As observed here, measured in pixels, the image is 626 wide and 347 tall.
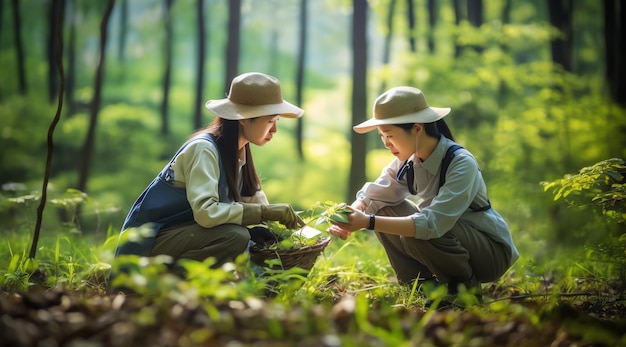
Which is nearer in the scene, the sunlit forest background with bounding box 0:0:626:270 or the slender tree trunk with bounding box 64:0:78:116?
the sunlit forest background with bounding box 0:0:626:270

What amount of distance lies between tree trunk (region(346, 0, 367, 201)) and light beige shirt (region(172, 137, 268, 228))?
3.92 meters

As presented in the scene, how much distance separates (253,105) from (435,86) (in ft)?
19.5

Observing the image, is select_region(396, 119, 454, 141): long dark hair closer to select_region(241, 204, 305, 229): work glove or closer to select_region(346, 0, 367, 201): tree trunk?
select_region(241, 204, 305, 229): work glove

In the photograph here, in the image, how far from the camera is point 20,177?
44.9 ft

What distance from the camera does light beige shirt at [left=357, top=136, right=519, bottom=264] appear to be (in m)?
3.17

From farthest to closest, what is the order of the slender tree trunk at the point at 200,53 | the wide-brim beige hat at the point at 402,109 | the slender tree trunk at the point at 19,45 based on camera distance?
the slender tree trunk at the point at 19,45, the slender tree trunk at the point at 200,53, the wide-brim beige hat at the point at 402,109

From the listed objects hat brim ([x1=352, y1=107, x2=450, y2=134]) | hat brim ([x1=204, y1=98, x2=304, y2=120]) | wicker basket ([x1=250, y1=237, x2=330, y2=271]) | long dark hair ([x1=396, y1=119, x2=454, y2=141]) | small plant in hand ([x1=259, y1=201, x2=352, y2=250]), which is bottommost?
wicker basket ([x1=250, y1=237, x2=330, y2=271])

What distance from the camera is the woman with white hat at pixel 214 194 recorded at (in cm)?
309

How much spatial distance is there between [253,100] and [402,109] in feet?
2.96

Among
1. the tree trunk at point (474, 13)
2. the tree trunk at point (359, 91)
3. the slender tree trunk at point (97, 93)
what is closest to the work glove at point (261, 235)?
the slender tree trunk at point (97, 93)

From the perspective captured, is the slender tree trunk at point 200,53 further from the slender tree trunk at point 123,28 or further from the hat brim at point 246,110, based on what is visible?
the hat brim at point 246,110

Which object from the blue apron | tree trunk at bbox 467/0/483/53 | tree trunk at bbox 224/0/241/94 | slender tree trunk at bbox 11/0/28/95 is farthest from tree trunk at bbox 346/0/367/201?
slender tree trunk at bbox 11/0/28/95

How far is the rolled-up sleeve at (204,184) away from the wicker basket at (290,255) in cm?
23

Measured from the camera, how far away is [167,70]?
15.0 meters
